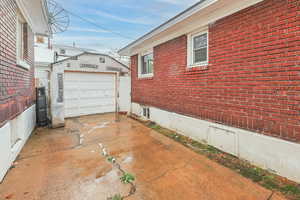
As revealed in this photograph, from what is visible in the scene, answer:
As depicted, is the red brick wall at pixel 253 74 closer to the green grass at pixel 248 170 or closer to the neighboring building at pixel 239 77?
the neighboring building at pixel 239 77

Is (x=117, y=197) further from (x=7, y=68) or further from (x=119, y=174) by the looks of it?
(x=7, y=68)

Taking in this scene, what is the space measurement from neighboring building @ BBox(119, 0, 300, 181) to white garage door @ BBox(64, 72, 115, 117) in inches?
167

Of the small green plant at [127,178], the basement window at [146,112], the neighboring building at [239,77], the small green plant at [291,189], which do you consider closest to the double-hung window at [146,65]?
the neighboring building at [239,77]

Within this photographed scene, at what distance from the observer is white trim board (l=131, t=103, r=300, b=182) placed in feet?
7.68

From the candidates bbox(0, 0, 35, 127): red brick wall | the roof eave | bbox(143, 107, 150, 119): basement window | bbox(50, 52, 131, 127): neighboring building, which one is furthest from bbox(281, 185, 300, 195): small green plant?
bbox(50, 52, 131, 127): neighboring building

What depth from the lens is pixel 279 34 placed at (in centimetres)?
252

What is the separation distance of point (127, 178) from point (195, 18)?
3.96 meters

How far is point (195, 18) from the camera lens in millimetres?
3850

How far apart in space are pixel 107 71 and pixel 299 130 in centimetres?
773

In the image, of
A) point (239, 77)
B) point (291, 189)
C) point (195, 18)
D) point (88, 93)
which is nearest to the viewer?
point (291, 189)

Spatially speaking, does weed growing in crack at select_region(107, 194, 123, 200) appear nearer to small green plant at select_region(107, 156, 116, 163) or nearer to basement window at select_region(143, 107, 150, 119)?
small green plant at select_region(107, 156, 116, 163)

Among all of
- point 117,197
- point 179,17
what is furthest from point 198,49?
point 117,197

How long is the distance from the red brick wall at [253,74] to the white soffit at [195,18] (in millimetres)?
147

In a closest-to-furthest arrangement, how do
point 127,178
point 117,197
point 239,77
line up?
point 117,197 → point 127,178 → point 239,77
